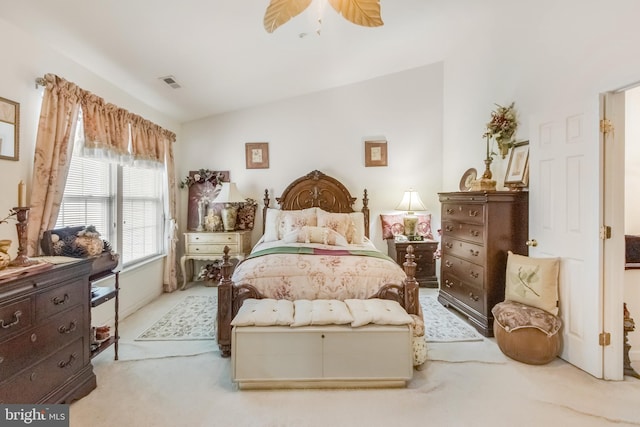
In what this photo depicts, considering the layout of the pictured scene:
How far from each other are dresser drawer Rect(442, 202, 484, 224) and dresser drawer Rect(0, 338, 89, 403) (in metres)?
3.42

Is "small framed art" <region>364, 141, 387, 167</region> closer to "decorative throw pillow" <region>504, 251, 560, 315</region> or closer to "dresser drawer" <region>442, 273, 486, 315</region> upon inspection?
"dresser drawer" <region>442, 273, 486, 315</region>

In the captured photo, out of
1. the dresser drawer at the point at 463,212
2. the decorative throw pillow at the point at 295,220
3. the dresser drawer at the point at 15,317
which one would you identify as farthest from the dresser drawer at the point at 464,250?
the dresser drawer at the point at 15,317

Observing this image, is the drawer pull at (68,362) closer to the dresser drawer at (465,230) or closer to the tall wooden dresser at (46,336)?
the tall wooden dresser at (46,336)

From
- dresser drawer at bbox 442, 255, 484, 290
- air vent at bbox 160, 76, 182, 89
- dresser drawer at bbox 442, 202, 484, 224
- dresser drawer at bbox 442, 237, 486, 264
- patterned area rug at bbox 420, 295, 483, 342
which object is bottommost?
patterned area rug at bbox 420, 295, 483, 342

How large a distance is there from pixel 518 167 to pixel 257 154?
3.49 meters

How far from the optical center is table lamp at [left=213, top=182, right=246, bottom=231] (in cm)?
459

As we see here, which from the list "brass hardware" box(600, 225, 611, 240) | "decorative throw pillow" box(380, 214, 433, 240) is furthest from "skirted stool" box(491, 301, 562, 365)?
"decorative throw pillow" box(380, 214, 433, 240)

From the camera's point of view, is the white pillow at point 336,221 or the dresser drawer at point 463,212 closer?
the dresser drawer at point 463,212

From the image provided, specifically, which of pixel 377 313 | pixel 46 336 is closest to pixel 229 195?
pixel 46 336

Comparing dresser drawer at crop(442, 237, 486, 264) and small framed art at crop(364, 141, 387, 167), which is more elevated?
small framed art at crop(364, 141, 387, 167)

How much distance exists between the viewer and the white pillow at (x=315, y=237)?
3.87 meters

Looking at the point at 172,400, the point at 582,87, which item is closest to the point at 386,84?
the point at 582,87

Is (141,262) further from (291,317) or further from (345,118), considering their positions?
(345,118)

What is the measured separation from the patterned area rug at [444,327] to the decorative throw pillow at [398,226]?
1245mm
